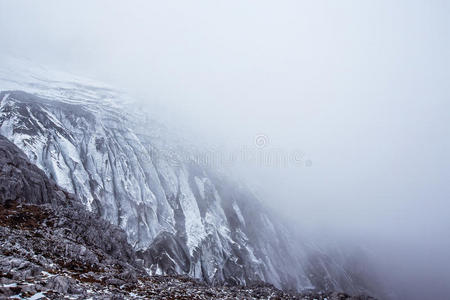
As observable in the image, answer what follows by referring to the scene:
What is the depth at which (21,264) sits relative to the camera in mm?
22312

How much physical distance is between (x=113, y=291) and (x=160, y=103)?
518ft

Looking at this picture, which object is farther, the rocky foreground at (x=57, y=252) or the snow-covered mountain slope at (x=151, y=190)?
the snow-covered mountain slope at (x=151, y=190)

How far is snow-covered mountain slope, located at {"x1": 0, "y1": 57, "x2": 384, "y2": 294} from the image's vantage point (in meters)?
87.2

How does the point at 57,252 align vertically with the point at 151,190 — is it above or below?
above

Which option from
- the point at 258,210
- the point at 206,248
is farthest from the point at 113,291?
the point at 258,210

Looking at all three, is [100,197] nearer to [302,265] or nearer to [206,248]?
[206,248]

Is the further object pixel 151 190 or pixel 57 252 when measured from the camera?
pixel 151 190

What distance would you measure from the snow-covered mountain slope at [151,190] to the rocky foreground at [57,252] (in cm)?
2410

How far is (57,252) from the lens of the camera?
33625mm

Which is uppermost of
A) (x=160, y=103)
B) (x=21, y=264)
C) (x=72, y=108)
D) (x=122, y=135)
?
(x=160, y=103)

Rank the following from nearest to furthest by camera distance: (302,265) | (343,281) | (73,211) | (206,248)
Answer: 1. (73,211)
2. (206,248)
3. (302,265)
4. (343,281)

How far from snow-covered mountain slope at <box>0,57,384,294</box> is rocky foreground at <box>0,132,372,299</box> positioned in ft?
79.1

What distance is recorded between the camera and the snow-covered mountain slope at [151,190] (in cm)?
8719

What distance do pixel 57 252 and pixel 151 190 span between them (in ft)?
240
